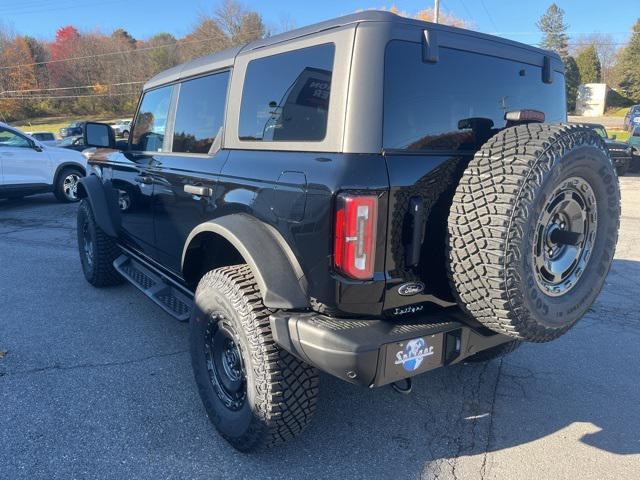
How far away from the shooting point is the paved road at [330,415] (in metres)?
2.36

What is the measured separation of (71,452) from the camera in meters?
2.43

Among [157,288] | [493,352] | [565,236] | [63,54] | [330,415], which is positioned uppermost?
[63,54]

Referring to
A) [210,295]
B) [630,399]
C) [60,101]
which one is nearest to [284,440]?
[210,295]

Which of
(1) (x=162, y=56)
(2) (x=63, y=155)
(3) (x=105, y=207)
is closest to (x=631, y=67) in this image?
(1) (x=162, y=56)

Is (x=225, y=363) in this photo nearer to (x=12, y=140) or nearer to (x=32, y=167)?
(x=32, y=167)

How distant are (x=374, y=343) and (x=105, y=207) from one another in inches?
131

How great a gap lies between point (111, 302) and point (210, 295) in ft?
8.18

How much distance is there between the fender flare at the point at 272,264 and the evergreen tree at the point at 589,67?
61.6m

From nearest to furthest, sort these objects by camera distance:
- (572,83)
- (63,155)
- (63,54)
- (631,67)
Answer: (63,155) < (572,83) < (631,67) < (63,54)

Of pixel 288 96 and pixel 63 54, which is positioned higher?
pixel 63 54

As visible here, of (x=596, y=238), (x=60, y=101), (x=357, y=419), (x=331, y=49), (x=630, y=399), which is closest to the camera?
(x=331, y=49)

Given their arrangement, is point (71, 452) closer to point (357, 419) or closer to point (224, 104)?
point (357, 419)

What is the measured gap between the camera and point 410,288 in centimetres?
212

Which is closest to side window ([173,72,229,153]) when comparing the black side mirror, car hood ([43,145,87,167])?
the black side mirror
